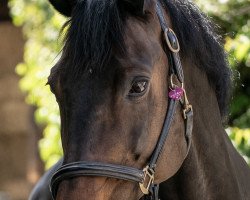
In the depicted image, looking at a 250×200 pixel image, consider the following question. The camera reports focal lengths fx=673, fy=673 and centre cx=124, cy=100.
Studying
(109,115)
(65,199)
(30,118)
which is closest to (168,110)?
(109,115)

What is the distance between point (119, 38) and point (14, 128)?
22.1 feet

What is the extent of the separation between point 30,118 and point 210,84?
615 cm

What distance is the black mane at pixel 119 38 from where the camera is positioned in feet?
8.35

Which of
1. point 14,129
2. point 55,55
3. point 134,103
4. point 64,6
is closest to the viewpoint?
point 134,103

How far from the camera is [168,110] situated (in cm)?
266

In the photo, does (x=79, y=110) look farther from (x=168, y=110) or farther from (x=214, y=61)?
(x=214, y=61)

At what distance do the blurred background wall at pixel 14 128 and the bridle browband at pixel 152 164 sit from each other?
19.9 feet

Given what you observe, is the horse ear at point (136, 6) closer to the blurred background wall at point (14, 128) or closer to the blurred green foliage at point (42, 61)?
the blurred green foliage at point (42, 61)

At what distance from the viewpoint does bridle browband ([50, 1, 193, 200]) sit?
2416mm

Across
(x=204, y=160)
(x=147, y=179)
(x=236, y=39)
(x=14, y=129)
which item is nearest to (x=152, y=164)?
(x=147, y=179)

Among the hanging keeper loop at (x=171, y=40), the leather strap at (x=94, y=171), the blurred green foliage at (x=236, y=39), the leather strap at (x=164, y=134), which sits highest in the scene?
the blurred green foliage at (x=236, y=39)

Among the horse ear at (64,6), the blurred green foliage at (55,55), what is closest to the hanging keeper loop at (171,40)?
the horse ear at (64,6)

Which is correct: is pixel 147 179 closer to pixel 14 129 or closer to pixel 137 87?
pixel 137 87

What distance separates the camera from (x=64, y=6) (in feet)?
9.50
